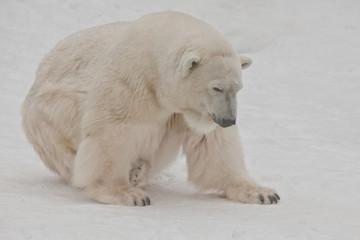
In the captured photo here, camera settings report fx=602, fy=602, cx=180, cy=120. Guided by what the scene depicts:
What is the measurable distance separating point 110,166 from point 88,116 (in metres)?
0.45

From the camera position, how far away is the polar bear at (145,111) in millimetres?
4496

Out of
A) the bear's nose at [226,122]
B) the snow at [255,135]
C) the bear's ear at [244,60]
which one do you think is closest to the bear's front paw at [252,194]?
the snow at [255,135]

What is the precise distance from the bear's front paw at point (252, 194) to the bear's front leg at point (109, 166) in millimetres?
746

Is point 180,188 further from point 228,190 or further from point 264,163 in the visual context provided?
point 264,163

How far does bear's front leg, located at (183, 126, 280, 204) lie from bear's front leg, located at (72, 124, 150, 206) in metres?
0.59

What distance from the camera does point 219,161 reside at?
5133mm

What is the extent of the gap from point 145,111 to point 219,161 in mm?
838

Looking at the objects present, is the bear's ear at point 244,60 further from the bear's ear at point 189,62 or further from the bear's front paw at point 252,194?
the bear's front paw at point 252,194

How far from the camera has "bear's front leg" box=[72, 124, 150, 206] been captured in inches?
187

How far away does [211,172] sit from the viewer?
5.14 m

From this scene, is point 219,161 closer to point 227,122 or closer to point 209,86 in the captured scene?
point 227,122

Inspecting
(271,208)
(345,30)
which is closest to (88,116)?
(271,208)

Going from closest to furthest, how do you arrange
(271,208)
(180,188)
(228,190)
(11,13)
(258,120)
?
(271,208)
(228,190)
(180,188)
(258,120)
(11,13)

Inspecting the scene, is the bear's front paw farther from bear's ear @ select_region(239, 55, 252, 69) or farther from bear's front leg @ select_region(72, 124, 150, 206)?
bear's ear @ select_region(239, 55, 252, 69)
